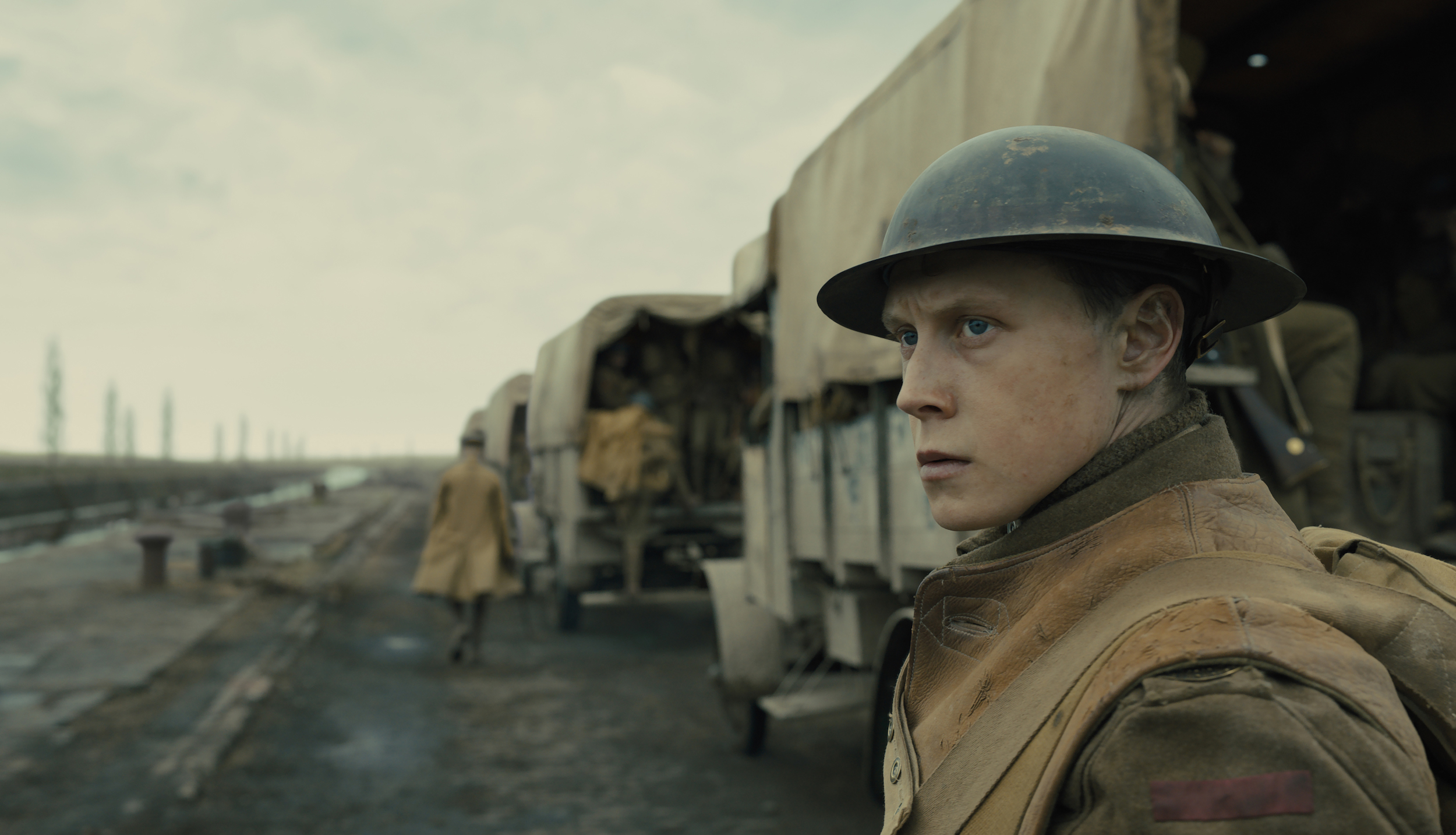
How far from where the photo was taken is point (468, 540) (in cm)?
950

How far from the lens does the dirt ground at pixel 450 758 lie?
479 centimetres

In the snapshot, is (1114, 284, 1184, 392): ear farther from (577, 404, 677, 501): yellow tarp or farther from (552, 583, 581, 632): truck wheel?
(552, 583, 581, 632): truck wheel

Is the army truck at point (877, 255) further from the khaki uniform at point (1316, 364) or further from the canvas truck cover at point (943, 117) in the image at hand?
the khaki uniform at point (1316, 364)

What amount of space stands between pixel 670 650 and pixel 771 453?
4.68 m

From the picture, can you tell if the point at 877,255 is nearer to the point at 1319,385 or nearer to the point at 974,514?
the point at 974,514

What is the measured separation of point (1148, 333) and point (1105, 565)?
278mm

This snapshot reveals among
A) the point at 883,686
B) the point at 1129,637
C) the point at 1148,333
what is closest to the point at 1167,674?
the point at 1129,637

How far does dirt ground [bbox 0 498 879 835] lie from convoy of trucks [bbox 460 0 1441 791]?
1.67ft

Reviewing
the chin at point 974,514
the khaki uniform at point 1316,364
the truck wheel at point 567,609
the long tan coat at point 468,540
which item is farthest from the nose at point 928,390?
the truck wheel at point 567,609

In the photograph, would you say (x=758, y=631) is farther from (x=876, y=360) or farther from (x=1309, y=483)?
(x=1309, y=483)

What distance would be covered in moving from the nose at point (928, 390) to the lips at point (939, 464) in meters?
0.04

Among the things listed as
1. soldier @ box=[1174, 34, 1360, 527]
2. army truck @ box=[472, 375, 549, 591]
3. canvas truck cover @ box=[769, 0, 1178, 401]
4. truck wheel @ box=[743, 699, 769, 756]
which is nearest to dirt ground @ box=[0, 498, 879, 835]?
truck wheel @ box=[743, 699, 769, 756]

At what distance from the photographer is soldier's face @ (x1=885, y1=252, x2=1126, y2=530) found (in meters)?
1.11

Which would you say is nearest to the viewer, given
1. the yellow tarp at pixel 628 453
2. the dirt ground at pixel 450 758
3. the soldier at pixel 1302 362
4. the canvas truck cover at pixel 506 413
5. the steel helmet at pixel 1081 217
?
the steel helmet at pixel 1081 217
